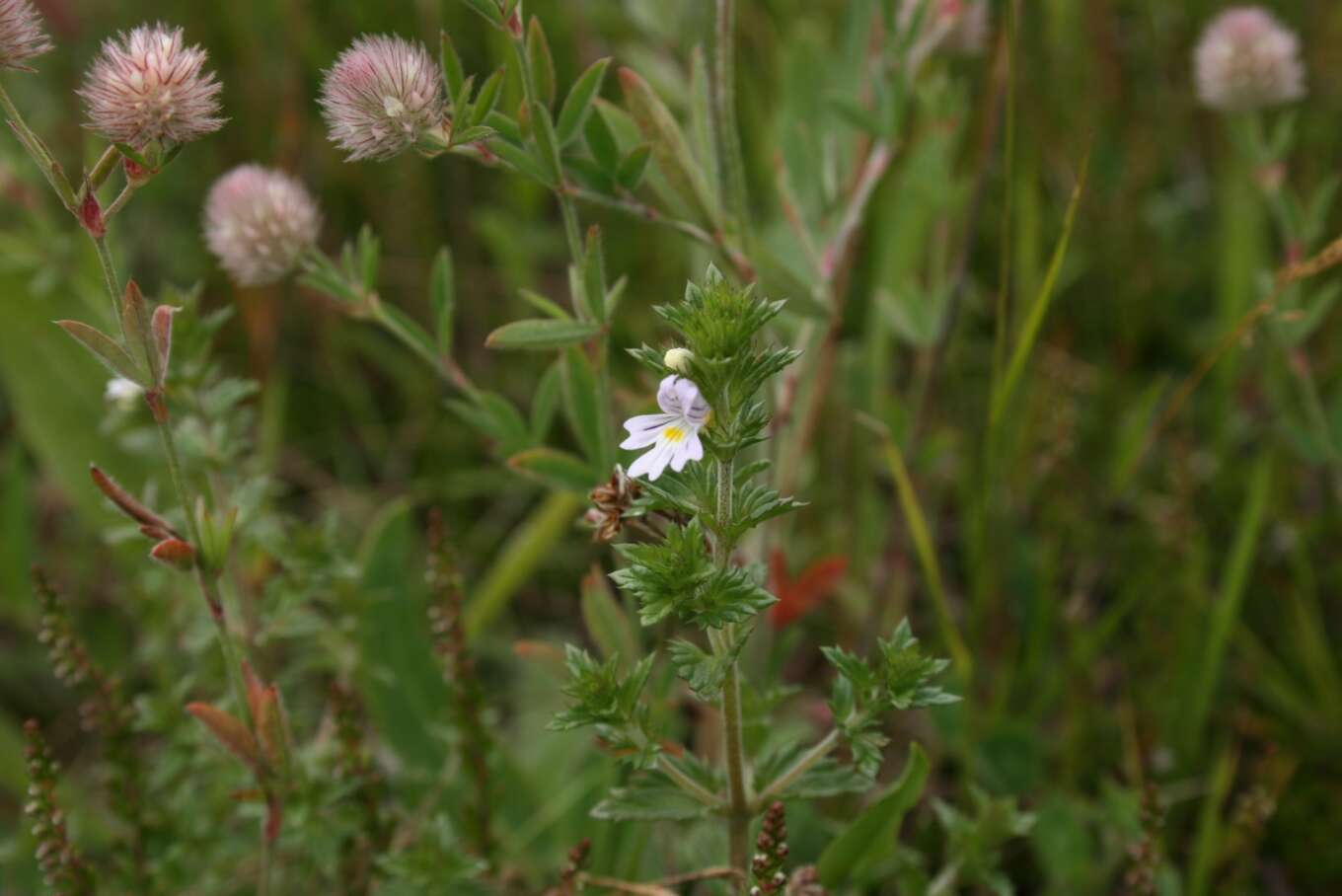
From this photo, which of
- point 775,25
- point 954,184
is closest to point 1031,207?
point 954,184

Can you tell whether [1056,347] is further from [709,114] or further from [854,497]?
[709,114]

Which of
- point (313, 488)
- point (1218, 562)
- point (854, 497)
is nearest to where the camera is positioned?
point (1218, 562)

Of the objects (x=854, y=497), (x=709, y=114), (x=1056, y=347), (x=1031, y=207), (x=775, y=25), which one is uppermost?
(x=775, y=25)

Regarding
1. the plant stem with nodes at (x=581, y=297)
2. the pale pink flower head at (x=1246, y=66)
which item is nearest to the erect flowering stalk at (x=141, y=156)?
the plant stem with nodes at (x=581, y=297)

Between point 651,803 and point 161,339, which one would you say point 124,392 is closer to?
point 161,339

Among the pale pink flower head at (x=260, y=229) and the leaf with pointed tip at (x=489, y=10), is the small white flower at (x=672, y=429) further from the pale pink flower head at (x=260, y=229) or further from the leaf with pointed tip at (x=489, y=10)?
the pale pink flower head at (x=260, y=229)

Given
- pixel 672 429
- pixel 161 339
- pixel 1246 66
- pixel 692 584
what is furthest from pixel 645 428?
pixel 1246 66
